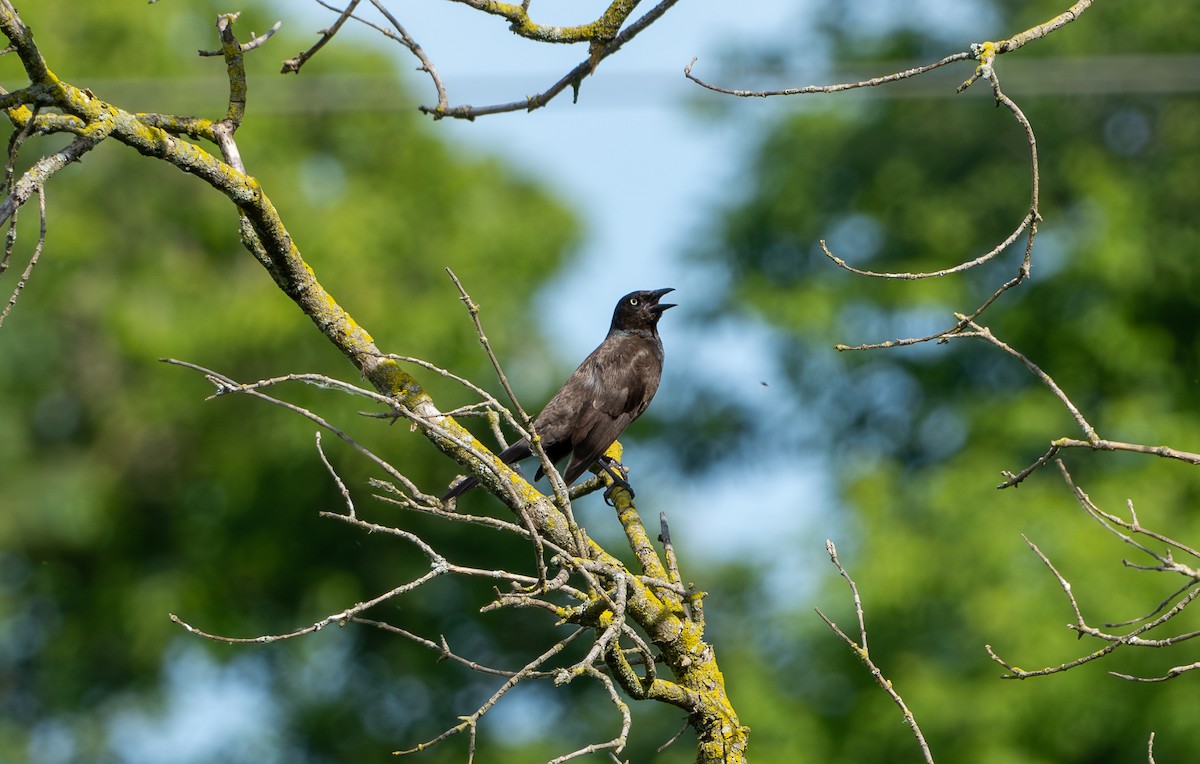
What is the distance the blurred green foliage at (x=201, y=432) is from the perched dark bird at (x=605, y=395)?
9.89 m

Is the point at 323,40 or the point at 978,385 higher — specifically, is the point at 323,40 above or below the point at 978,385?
below

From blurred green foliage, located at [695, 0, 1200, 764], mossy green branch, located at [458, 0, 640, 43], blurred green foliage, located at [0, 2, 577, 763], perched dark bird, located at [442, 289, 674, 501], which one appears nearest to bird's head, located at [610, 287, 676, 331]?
perched dark bird, located at [442, 289, 674, 501]

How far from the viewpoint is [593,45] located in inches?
159

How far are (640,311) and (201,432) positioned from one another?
49.4 ft

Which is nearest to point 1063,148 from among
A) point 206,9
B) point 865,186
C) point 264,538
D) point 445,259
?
point 865,186

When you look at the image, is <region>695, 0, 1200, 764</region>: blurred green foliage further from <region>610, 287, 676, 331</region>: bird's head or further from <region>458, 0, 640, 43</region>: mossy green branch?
<region>458, 0, 640, 43</region>: mossy green branch

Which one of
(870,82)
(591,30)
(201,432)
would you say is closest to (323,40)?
(591,30)

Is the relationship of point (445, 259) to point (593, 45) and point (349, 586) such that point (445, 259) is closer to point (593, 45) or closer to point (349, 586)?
point (349, 586)

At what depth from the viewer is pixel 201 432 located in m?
21.1

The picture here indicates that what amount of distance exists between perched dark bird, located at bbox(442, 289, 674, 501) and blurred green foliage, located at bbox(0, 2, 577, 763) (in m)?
9.89

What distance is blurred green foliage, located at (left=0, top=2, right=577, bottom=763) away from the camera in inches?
736

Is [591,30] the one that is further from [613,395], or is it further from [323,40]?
[613,395]

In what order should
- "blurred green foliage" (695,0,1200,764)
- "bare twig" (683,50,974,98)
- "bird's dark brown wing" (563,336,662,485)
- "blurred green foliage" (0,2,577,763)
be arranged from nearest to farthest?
1. "bare twig" (683,50,974,98)
2. "bird's dark brown wing" (563,336,662,485)
3. "blurred green foliage" (695,0,1200,764)
4. "blurred green foliage" (0,2,577,763)

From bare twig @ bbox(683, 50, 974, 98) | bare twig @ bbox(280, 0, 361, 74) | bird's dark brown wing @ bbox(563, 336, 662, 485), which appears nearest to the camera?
bare twig @ bbox(683, 50, 974, 98)
